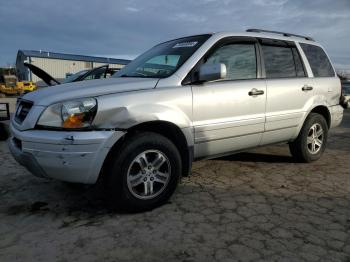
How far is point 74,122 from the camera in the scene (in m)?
2.99

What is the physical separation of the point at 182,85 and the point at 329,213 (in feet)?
6.08

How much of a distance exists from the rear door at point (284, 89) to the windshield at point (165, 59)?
38.9 inches

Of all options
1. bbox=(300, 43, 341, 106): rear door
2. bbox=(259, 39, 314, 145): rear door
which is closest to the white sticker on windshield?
bbox=(259, 39, 314, 145): rear door

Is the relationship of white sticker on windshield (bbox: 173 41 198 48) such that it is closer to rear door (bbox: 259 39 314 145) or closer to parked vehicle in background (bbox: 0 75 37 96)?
rear door (bbox: 259 39 314 145)

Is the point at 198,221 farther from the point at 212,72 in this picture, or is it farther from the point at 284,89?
the point at 284,89

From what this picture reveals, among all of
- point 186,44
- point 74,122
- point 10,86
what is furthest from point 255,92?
point 10,86

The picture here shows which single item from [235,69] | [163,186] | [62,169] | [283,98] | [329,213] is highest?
[235,69]

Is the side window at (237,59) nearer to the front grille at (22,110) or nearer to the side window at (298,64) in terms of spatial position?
the side window at (298,64)

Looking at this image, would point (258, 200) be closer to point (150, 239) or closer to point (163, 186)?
point (163, 186)

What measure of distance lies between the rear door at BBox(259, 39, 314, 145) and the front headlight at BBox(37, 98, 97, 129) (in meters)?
2.22

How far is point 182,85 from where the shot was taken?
139 inches

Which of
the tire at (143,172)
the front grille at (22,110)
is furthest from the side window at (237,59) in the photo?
the front grille at (22,110)

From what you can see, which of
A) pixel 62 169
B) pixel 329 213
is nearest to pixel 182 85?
pixel 62 169

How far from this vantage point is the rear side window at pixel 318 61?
16.5ft
